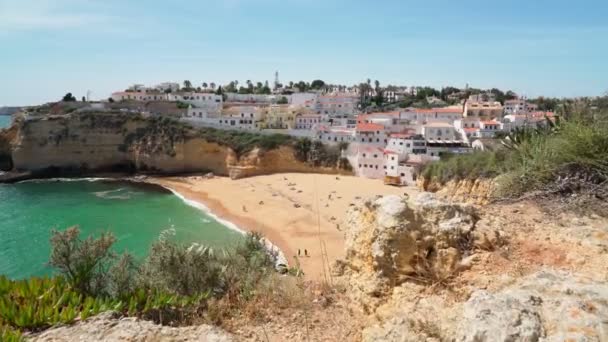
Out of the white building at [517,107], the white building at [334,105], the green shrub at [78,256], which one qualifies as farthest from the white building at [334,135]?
the green shrub at [78,256]

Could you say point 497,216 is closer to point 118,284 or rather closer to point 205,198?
point 118,284

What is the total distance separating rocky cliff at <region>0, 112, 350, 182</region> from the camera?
1933 inches

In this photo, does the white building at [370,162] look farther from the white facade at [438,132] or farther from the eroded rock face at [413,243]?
the eroded rock face at [413,243]

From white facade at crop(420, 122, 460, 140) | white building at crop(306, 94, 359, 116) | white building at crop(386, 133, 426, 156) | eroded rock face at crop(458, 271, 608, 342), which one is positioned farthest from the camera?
white building at crop(306, 94, 359, 116)

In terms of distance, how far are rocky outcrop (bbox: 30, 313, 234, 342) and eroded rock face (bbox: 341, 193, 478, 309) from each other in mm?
2179

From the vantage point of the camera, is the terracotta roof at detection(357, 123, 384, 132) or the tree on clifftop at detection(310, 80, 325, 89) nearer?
the terracotta roof at detection(357, 123, 384, 132)

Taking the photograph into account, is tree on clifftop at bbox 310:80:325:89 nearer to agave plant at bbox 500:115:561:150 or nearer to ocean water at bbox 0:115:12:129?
ocean water at bbox 0:115:12:129

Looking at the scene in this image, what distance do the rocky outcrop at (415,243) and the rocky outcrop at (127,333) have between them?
6.93ft

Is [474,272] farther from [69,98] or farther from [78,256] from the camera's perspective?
[69,98]

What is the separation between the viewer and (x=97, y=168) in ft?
174

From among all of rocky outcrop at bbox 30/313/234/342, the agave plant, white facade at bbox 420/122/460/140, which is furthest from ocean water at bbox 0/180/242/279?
white facade at bbox 420/122/460/140

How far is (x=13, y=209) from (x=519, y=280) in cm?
4171

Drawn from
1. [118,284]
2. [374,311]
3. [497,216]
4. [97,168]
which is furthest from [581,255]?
[97,168]

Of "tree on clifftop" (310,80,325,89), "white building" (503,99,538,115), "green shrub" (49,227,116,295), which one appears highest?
"tree on clifftop" (310,80,325,89)
